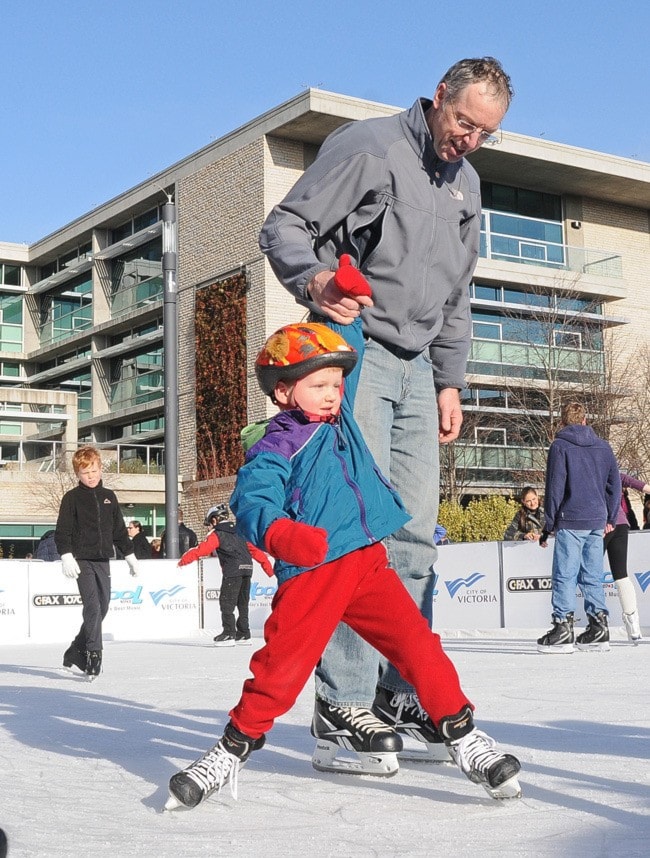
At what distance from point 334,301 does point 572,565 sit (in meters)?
6.79

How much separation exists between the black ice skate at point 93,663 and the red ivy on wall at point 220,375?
2670 centimetres

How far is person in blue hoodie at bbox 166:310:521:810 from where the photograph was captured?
2.95 metres

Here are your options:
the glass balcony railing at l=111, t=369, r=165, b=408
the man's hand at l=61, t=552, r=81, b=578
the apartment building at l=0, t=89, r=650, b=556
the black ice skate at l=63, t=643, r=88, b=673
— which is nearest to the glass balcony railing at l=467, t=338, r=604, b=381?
the apartment building at l=0, t=89, r=650, b=556

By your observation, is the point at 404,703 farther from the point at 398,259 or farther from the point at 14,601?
the point at 14,601

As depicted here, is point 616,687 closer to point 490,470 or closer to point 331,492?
Answer: point 331,492

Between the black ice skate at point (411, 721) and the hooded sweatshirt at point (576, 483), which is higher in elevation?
the hooded sweatshirt at point (576, 483)

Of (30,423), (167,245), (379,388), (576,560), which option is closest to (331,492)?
(379,388)

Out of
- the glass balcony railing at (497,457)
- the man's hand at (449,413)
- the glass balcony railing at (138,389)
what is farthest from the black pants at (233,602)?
the glass balcony railing at (138,389)

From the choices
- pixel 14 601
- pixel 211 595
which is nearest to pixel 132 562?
pixel 14 601

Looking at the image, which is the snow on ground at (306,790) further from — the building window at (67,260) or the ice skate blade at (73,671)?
the building window at (67,260)

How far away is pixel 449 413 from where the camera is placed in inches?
164

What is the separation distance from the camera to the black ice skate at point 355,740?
11.1 ft

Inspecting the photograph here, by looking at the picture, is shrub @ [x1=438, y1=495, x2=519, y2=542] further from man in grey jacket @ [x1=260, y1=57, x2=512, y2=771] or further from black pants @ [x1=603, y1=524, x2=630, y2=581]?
man in grey jacket @ [x1=260, y1=57, x2=512, y2=771]

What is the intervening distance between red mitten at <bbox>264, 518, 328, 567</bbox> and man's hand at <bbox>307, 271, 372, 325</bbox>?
2.30ft
